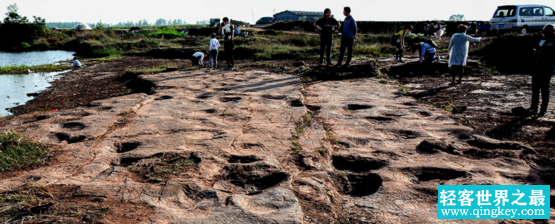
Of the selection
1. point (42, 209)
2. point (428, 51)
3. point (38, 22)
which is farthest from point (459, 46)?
point (38, 22)

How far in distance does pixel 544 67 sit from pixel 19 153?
6039mm

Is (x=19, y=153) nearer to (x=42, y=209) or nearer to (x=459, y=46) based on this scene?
(x=42, y=209)

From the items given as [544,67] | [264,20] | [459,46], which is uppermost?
[264,20]

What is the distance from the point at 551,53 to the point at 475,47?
331 inches

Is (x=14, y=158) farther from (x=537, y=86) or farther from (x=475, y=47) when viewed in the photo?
(x=475, y=47)

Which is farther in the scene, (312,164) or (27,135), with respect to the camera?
(27,135)

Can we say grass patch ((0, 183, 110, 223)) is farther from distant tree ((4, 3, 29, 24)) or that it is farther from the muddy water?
distant tree ((4, 3, 29, 24))

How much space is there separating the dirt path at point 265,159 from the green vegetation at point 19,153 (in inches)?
6.5

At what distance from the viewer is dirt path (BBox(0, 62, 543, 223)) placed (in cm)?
235

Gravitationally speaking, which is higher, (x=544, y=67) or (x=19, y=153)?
(x=544, y=67)

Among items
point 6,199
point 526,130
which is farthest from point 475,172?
point 6,199

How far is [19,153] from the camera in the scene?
3.26 m

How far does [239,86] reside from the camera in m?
6.71

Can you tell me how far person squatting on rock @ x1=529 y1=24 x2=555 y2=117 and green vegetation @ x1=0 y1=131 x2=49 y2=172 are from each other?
225 inches
